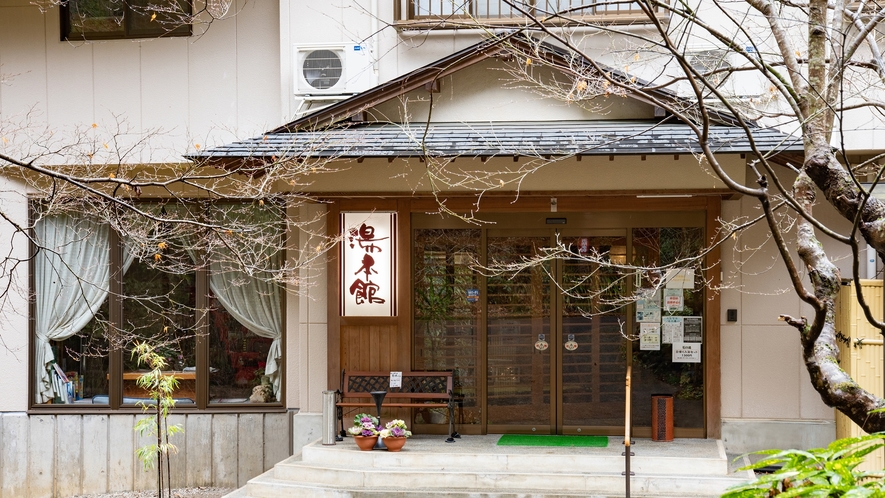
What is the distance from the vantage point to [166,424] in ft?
35.2

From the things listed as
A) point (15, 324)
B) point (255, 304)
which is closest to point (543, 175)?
point (255, 304)

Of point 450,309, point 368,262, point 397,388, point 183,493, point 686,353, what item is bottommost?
point 183,493

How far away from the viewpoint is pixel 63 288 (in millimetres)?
11672

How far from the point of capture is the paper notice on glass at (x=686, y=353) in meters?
10.6

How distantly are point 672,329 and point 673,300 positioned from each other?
1.15 ft

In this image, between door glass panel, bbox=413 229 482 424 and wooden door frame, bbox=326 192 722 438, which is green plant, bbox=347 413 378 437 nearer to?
wooden door frame, bbox=326 192 722 438

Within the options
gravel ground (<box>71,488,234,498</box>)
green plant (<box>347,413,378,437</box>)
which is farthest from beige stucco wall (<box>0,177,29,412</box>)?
green plant (<box>347,413,378,437</box>)

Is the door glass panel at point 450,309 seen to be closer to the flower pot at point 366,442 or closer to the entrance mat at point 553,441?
the entrance mat at point 553,441

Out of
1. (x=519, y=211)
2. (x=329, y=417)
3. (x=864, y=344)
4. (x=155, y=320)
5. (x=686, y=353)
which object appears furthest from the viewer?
(x=155, y=320)

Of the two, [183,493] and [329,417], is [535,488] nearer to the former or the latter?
[329,417]

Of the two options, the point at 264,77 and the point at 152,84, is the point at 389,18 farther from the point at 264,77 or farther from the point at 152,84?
the point at 152,84

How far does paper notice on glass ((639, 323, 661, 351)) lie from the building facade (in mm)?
27

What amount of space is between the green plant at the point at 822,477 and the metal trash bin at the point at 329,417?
7841 mm

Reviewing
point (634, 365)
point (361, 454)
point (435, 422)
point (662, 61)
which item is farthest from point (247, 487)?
point (662, 61)
